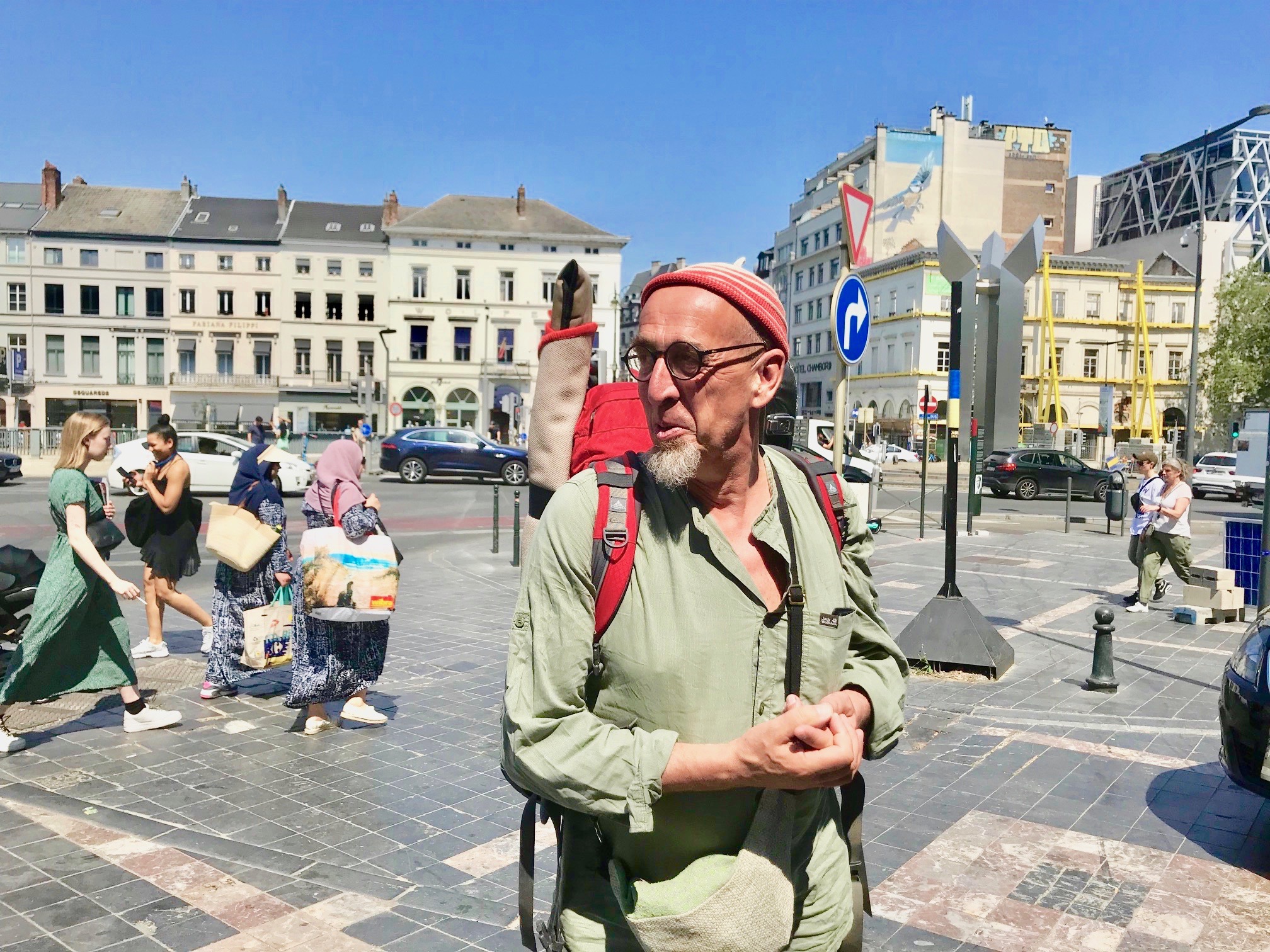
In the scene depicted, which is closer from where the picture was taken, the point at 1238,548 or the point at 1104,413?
the point at 1238,548

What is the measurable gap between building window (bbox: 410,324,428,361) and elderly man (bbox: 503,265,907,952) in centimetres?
6058

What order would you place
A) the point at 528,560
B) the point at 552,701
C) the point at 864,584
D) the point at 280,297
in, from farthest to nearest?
1. the point at 280,297
2. the point at 864,584
3. the point at 528,560
4. the point at 552,701

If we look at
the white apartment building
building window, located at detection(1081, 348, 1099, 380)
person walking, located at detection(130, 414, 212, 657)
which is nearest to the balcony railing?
the white apartment building

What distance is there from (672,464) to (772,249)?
296 ft

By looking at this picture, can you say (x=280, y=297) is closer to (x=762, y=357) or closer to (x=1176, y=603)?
(x=1176, y=603)

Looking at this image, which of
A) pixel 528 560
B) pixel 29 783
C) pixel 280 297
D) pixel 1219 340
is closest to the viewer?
pixel 528 560

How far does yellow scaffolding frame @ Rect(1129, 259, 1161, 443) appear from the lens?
5541 centimetres

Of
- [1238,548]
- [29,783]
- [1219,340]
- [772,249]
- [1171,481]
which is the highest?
[772,249]

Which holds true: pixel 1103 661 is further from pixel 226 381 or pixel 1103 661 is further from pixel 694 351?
pixel 226 381

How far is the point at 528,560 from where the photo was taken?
1.72 metres

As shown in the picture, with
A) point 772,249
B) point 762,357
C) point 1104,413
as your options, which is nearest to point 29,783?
point 762,357

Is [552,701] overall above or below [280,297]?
below

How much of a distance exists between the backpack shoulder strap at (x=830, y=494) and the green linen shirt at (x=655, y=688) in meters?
0.10

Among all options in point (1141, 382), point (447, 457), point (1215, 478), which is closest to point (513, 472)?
point (447, 457)
